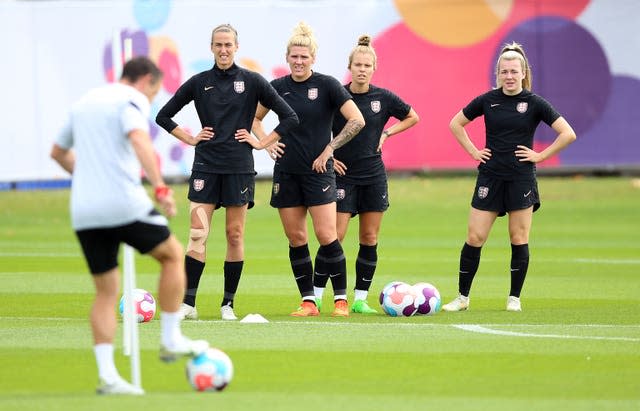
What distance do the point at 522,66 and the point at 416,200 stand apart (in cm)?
1609

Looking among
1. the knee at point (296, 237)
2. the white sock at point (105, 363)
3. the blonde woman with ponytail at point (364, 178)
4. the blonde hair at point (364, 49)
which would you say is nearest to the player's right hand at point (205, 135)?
the knee at point (296, 237)

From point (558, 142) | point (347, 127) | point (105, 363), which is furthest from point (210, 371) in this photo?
point (558, 142)

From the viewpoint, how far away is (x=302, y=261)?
12.9 metres

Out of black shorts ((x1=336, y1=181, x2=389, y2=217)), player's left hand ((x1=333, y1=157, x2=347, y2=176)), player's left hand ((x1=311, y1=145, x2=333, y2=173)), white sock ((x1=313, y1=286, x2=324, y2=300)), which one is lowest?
white sock ((x1=313, y1=286, x2=324, y2=300))

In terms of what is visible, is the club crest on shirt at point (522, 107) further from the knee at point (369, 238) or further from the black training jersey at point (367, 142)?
the knee at point (369, 238)

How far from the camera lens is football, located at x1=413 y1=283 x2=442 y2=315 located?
12.8 metres

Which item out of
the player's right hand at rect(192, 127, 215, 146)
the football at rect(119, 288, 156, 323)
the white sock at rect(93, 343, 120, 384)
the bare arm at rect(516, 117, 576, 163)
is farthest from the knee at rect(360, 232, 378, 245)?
the white sock at rect(93, 343, 120, 384)

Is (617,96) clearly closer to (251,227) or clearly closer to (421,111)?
(421,111)

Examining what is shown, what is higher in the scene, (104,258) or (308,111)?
(308,111)

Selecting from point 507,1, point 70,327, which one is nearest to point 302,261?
point 70,327

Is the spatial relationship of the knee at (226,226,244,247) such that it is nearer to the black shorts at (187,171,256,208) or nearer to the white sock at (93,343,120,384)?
the black shorts at (187,171,256,208)

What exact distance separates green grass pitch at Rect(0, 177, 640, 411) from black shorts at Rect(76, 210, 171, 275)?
767 millimetres

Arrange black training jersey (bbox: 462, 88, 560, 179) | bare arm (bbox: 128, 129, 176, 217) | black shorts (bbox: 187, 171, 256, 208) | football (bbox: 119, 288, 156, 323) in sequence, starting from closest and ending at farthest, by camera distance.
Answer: bare arm (bbox: 128, 129, 176, 217) < football (bbox: 119, 288, 156, 323) < black shorts (bbox: 187, 171, 256, 208) < black training jersey (bbox: 462, 88, 560, 179)

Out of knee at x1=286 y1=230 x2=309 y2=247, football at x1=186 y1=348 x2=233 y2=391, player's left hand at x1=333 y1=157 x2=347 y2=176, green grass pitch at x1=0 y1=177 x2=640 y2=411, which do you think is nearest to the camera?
green grass pitch at x1=0 y1=177 x2=640 y2=411
